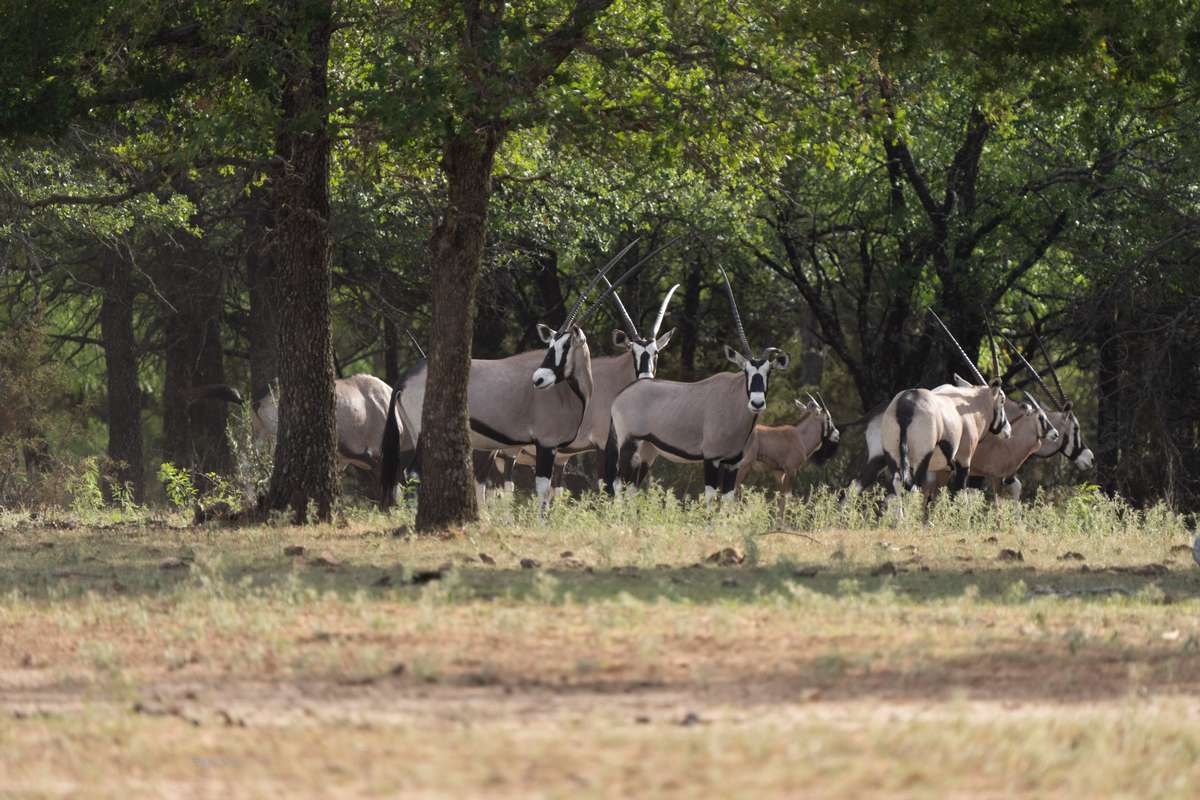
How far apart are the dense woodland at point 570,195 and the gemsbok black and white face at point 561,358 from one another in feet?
6.37

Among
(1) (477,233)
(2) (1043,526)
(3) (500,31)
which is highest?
(3) (500,31)

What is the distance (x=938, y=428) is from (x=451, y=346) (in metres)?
7.05

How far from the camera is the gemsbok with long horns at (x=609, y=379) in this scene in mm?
23266

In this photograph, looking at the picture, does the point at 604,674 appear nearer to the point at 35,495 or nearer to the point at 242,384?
the point at 35,495

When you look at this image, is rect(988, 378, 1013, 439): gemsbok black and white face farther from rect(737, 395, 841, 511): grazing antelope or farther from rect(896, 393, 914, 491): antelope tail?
rect(737, 395, 841, 511): grazing antelope

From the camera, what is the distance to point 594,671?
8078mm

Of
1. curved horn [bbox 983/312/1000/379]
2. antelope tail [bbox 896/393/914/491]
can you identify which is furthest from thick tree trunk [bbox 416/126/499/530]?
curved horn [bbox 983/312/1000/379]

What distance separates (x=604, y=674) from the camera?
26.3ft

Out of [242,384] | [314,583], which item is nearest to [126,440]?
[242,384]

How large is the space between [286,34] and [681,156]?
372 centimetres

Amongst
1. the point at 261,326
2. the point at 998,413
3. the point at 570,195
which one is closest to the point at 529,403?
the point at 998,413

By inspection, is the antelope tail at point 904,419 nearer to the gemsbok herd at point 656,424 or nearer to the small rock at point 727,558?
the gemsbok herd at point 656,424

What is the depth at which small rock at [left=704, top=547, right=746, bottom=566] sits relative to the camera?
13.2 metres

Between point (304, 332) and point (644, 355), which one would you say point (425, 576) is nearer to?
point (304, 332)
